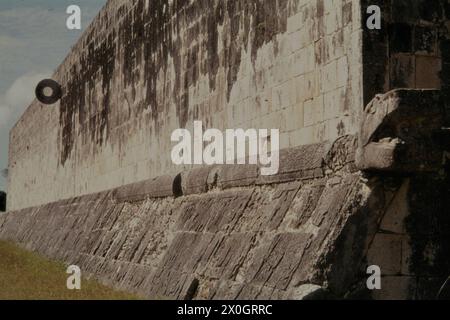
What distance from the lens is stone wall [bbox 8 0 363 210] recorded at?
6523mm

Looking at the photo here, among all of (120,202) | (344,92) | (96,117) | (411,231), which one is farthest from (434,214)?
(96,117)

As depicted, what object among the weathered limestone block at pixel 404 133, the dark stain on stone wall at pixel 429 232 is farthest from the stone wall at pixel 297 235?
the weathered limestone block at pixel 404 133

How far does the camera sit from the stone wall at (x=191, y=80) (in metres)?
6.52

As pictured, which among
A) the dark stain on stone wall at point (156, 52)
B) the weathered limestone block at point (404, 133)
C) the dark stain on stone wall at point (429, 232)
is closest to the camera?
the weathered limestone block at point (404, 133)

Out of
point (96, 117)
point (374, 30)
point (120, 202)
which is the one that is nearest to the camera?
point (374, 30)

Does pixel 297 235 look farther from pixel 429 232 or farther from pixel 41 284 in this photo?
pixel 41 284

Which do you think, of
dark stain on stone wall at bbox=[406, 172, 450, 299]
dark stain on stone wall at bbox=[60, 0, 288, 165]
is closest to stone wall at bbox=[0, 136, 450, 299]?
dark stain on stone wall at bbox=[406, 172, 450, 299]

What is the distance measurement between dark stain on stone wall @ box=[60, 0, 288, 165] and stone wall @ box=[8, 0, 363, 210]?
0.01 metres

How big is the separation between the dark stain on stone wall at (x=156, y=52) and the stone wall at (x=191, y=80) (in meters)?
0.01

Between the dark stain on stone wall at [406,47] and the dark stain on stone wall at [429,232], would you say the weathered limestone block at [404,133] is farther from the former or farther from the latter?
the dark stain on stone wall at [406,47]

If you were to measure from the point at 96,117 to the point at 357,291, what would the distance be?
30.2 ft

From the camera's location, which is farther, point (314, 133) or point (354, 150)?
point (314, 133)
